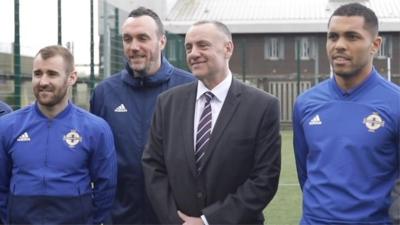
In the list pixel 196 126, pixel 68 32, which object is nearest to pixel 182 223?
pixel 196 126

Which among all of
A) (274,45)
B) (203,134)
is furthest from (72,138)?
(274,45)

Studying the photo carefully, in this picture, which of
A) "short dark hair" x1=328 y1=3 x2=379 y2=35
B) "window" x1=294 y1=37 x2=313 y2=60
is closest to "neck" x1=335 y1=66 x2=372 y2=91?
"short dark hair" x1=328 y1=3 x2=379 y2=35

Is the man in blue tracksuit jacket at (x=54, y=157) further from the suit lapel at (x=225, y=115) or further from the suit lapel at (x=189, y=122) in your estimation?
the suit lapel at (x=225, y=115)

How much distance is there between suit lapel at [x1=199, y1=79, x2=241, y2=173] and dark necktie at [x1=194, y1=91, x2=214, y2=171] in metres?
0.04

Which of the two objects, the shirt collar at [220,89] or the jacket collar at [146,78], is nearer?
the shirt collar at [220,89]

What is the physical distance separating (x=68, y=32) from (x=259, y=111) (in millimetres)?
7822

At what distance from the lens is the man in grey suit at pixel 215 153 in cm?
367

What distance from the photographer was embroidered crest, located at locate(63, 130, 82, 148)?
393 cm

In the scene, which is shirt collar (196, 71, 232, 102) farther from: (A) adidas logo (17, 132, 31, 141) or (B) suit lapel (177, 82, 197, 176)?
(A) adidas logo (17, 132, 31, 141)

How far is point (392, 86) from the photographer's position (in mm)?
3422

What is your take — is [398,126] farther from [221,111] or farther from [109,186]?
[109,186]

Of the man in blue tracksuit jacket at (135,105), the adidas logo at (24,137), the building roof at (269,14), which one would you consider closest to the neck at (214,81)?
the man in blue tracksuit jacket at (135,105)

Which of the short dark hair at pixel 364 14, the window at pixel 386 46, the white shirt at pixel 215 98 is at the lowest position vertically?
the white shirt at pixel 215 98

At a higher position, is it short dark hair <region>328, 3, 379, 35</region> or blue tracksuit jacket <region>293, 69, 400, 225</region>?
short dark hair <region>328, 3, 379, 35</region>
